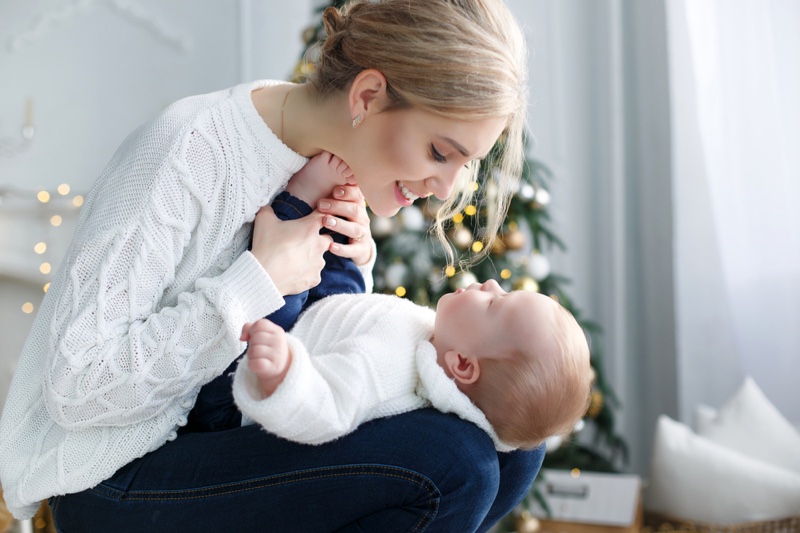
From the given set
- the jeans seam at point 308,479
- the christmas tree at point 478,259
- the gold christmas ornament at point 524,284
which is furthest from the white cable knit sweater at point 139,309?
the gold christmas ornament at point 524,284

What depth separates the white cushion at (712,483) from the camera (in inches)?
102

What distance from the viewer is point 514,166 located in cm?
160

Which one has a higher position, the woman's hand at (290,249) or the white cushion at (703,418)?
the woman's hand at (290,249)

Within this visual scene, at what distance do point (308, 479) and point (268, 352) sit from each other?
0.20m

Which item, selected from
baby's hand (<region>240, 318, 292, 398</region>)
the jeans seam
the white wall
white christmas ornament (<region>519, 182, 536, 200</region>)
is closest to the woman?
the jeans seam

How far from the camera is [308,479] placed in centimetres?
119

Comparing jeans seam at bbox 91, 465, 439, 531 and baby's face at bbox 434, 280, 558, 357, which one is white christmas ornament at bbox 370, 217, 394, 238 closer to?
baby's face at bbox 434, 280, 558, 357

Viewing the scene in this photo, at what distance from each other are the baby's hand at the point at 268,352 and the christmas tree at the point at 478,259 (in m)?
1.43

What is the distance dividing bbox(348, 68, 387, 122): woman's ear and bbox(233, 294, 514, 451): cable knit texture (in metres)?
0.31

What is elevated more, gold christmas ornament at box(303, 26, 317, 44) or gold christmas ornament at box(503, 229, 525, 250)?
gold christmas ornament at box(303, 26, 317, 44)

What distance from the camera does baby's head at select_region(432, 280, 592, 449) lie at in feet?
4.29

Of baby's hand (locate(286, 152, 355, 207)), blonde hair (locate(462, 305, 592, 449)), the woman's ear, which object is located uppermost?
the woman's ear

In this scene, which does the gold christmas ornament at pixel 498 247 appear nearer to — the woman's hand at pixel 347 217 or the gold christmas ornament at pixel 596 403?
the gold christmas ornament at pixel 596 403

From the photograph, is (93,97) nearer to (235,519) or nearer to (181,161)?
(181,161)
